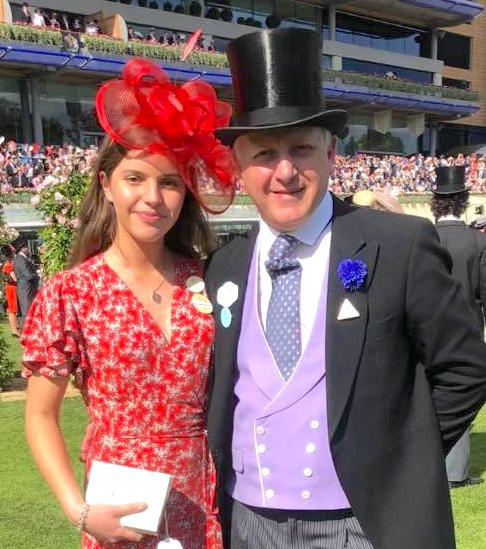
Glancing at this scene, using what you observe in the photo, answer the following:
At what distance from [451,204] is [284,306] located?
326cm

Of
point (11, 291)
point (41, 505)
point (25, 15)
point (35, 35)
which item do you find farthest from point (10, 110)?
point (41, 505)

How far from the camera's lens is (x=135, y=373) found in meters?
2.02

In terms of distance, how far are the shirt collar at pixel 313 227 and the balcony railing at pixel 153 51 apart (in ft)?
69.4

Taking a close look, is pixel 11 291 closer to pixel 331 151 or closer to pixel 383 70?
pixel 331 151

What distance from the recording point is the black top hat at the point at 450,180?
4.86 metres

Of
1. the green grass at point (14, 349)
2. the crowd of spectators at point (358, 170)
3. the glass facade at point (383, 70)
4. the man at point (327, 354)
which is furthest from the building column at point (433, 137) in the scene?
the man at point (327, 354)

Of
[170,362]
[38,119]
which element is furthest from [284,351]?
[38,119]

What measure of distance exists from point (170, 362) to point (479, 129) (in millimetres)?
44147

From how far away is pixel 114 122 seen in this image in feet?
6.77

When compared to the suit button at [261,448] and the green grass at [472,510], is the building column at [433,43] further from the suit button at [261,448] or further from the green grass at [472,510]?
the suit button at [261,448]

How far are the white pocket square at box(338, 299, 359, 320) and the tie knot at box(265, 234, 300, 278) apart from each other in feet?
0.61

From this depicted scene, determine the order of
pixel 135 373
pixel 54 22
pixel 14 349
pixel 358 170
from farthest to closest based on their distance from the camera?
Answer: pixel 358 170 → pixel 54 22 → pixel 14 349 → pixel 135 373

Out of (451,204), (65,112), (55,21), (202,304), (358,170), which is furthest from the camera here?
(358,170)

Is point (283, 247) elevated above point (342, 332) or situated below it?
above
